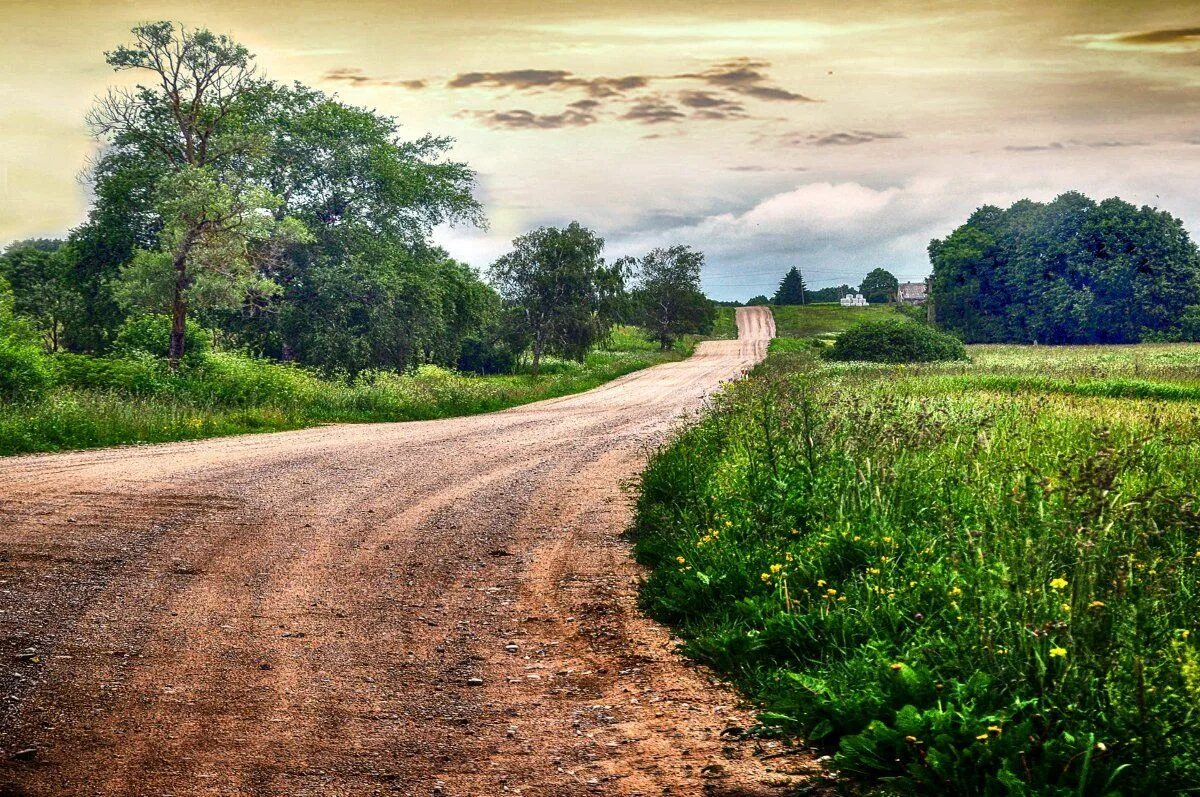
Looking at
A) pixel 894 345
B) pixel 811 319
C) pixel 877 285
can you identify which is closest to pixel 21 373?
pixel 894 345

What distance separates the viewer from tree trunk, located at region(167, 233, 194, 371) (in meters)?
25.3

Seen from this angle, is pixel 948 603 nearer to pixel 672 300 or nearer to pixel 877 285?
pixel 672 300

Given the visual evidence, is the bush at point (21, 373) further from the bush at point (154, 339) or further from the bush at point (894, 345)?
the bush at point (894, 345)

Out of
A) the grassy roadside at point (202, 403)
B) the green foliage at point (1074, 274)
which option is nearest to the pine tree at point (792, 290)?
the green foliage at point (1074, 274)

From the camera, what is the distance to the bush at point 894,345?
157ft

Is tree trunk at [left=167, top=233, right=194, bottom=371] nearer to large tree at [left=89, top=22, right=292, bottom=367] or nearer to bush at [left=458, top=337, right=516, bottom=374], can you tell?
large tree at [left=89, top=22, right=292, bottom=367]

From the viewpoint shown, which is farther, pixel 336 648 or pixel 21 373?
Answer: pixel 21 373

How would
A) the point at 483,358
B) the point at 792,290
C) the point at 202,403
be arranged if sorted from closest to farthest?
the point at 202,403 → the point at 483,358 → the point at 792,290

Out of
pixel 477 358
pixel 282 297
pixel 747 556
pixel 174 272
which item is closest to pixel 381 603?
pixel 747 556

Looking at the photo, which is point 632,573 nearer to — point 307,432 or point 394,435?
point 394,435

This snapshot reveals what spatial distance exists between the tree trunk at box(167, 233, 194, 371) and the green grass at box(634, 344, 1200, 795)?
20.3 meters

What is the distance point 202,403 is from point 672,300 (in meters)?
59.1

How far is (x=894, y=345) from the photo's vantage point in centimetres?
4844

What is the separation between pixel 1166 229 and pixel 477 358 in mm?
53091
